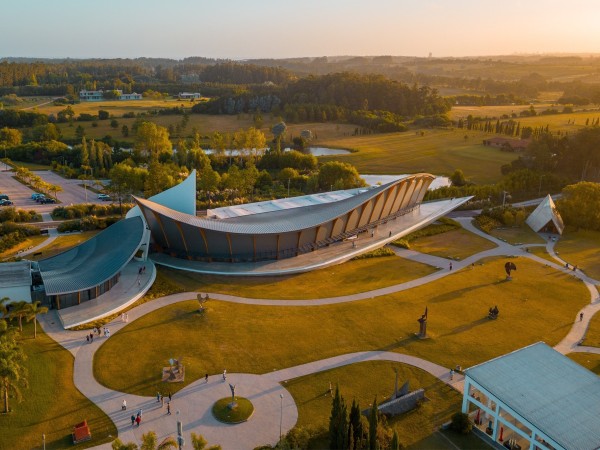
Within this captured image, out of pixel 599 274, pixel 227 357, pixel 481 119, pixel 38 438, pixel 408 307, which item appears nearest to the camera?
pixel 38 438

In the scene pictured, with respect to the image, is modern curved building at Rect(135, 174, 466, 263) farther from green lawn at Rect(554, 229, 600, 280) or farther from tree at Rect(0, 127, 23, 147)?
tree at Rect(0, 127, 23, 147)

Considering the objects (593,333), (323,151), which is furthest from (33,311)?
(323,151)

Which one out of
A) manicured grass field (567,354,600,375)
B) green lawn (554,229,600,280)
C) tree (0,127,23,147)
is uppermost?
tree (0,127,23,147)

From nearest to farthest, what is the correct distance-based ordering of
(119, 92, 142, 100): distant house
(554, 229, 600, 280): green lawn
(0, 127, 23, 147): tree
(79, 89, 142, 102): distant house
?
(554, 229, 600, 280): green lawn → (0, 127, 23, 147): tree → (79, 89, 142, 102): distant house → (119, 92, 142, 100): distant house

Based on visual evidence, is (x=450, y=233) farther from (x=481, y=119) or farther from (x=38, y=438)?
(x=481, y=119)

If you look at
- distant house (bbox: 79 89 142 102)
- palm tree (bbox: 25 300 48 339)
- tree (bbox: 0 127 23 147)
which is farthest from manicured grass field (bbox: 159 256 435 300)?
distant house (bbox: 79 89 142 102)

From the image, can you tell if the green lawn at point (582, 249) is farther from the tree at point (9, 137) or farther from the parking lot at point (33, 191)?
the tree at point (9, 137)

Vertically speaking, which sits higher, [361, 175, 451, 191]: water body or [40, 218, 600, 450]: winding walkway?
[361, 175, 451, 191]: water body

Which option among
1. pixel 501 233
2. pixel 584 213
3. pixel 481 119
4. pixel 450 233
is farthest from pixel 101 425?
pixel 481 119
